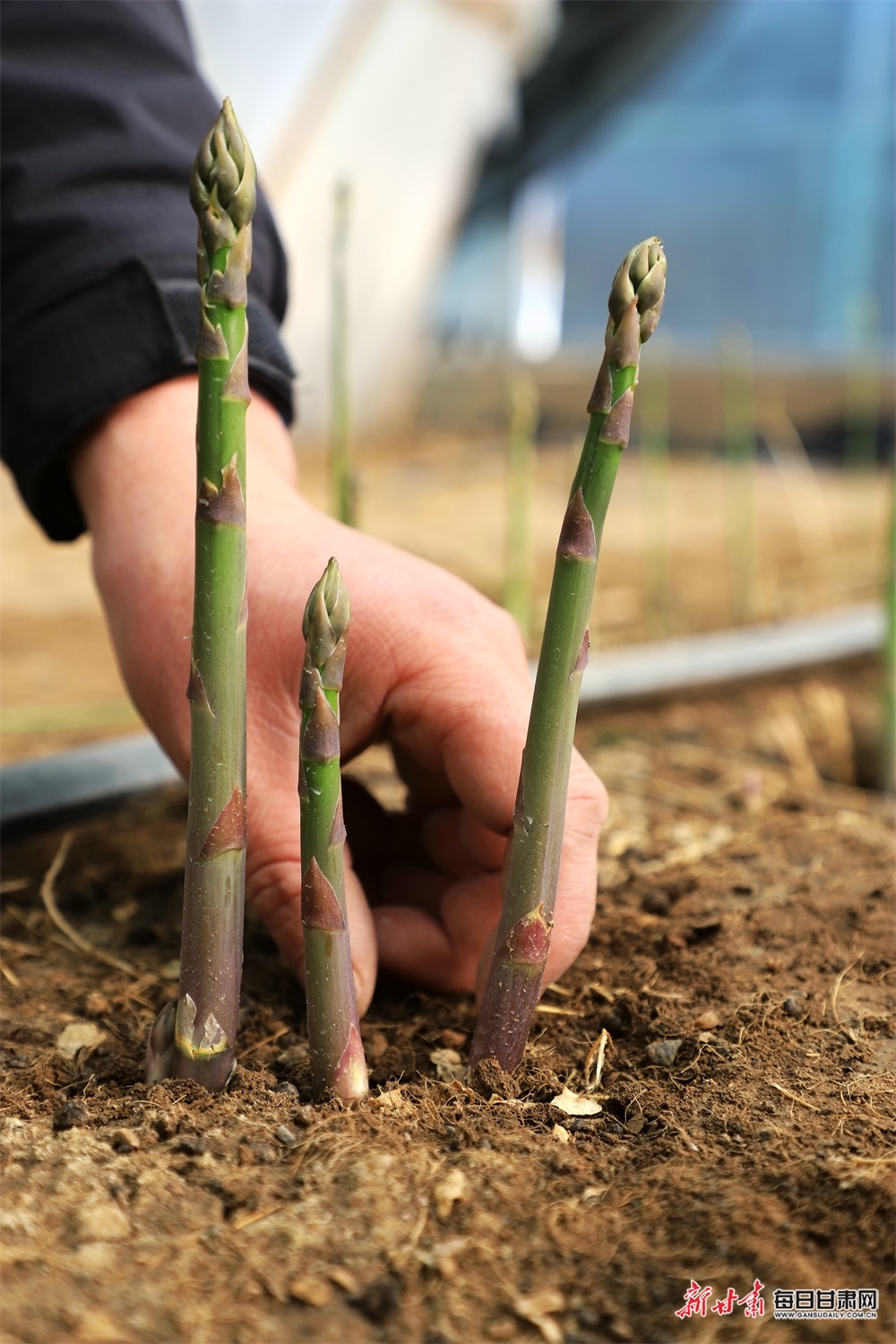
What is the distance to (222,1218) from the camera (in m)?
0.49

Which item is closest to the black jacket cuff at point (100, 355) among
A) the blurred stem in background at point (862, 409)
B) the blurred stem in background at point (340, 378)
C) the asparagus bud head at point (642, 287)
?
the blurred stem in background at point (340, 378)

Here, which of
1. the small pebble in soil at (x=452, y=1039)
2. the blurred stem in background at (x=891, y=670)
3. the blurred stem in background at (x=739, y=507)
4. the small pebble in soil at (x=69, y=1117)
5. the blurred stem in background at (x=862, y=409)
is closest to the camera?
the small pebble in soil at (x=69, y=1117)

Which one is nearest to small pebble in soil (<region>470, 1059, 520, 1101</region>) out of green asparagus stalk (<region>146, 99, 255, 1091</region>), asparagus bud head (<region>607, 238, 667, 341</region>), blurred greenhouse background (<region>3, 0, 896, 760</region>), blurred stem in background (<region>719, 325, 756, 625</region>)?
green asparagus stalk (<region>146, 99, 255, 1091</region>)

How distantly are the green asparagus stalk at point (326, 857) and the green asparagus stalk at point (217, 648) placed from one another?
0.12ft

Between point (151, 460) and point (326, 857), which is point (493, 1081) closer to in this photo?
point (326, 857)

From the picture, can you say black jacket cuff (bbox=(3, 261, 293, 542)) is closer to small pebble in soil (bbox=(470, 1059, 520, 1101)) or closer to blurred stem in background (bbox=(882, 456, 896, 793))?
small pebble in soil (bbox=(470, 1059, 520, 1101))

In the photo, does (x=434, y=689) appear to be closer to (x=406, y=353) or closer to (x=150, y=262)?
(x=150, y=262)

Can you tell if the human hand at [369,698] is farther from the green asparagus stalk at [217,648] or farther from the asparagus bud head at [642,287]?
the asparagus bud head at [642,287]

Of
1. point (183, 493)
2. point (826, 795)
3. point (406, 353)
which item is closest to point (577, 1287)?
point (183, 493)

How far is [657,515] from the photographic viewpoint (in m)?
2.14

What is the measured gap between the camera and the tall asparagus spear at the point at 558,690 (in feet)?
1.61

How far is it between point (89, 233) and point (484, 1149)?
0.69m

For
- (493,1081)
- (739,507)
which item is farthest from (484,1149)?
(739,507)

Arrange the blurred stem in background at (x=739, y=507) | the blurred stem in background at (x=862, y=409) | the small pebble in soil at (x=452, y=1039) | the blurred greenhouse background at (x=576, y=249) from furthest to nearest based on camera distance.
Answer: the blurred stem in background at (x=862, y=409)
the blurred greenhouse background at (x=576, y=249)
the blurred stem in background at (x=739, y=507)
the small pebble in soil at (x=452, y=1039)
